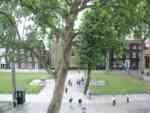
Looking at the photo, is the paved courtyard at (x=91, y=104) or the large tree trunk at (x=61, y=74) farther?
the paved courtyard at (x=91, y=104)

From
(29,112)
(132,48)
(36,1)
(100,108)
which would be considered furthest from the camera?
(132,48)

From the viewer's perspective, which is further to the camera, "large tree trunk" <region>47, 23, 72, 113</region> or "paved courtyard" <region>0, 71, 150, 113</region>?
"paved courtyard" <region>0, 71, 150, 113</region>

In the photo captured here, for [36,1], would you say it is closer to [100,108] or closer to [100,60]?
[100,108]

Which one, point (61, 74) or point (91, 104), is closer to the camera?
point (61, 74)

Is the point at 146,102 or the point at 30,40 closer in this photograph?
the point at 30,40

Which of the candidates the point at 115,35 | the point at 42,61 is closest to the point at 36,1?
the point at 42,61

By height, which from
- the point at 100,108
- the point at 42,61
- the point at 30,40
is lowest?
the point at 100,108

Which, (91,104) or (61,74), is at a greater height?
(61,74)

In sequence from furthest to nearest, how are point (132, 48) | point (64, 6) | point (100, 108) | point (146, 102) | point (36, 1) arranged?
1. point (132, 48)
2. point (146, 102)
3. point (100, 108)
4. point (64, 6)
5. point (36, 1)

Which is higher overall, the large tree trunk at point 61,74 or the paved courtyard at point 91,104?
the large tree trunk at point 61,74

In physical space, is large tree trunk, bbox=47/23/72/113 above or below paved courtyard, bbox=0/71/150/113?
above

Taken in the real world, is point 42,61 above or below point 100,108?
above

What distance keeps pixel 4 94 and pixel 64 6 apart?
2398cm

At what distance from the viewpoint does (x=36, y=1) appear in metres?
8.43
